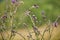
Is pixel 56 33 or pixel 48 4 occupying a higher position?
pixel 56 33

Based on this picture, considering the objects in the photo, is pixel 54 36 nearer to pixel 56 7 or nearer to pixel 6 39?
pixel 6 39

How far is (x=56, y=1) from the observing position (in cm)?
644

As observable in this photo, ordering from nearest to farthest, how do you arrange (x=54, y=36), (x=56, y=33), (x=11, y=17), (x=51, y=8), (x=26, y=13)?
(x=26, y=13)
(x=11, y=17)
(x=54, y=36)
(x=56, y=33)
(x=51, y=8)

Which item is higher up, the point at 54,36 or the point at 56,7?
the point at 54,36

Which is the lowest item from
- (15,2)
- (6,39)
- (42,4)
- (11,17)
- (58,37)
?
(42,4)

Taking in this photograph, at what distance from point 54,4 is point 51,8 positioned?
23 centimetres

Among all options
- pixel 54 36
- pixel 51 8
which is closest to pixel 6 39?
pixel 54 36

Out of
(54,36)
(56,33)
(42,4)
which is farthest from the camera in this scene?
(42,4)

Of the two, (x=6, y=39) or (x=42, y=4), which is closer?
(x=6, y=39)

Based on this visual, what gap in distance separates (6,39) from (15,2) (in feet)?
1.71

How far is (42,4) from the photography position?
676 cm

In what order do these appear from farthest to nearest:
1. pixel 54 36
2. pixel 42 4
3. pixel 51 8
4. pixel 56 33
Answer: pixel 42 4
pixel 51 8
pixel 56 33
pixel 54 36

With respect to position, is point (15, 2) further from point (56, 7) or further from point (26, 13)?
point (56, 7)

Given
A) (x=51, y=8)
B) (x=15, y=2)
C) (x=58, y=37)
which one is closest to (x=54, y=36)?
(x=58, y=37)
